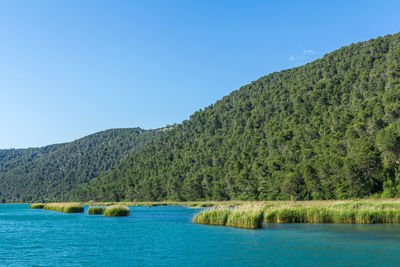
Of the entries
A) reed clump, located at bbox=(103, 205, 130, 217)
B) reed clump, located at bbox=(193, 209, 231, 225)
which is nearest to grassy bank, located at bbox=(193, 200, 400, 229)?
reed clump, located at bbox=(193, 209, 231, 225)

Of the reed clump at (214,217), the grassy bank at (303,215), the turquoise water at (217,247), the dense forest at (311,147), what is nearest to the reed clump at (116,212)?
the grassy bank at (303,215)

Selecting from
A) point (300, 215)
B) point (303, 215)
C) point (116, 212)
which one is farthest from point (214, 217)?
point (116, 212)

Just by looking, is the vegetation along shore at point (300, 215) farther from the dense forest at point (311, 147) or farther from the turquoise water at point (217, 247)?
the dense forest at point (311, 147)

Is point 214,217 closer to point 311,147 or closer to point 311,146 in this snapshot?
point 311,147

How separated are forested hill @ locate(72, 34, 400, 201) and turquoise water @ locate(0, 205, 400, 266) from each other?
49.6m

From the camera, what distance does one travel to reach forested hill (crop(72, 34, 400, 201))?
269 feet

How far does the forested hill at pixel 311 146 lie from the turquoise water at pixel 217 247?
49.6 meters

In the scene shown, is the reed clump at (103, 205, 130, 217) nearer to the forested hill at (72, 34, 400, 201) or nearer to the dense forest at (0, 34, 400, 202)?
the dense forest at (0, 34, 400, 202)

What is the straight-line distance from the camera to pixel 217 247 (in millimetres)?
26938

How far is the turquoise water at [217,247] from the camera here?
2245 centimetres

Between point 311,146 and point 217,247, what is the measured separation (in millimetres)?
101325

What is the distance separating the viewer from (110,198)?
185 meters

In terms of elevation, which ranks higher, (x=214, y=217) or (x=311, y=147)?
(x=311, y=147)

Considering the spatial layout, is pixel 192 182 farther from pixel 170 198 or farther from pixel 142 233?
pixel 142 233
